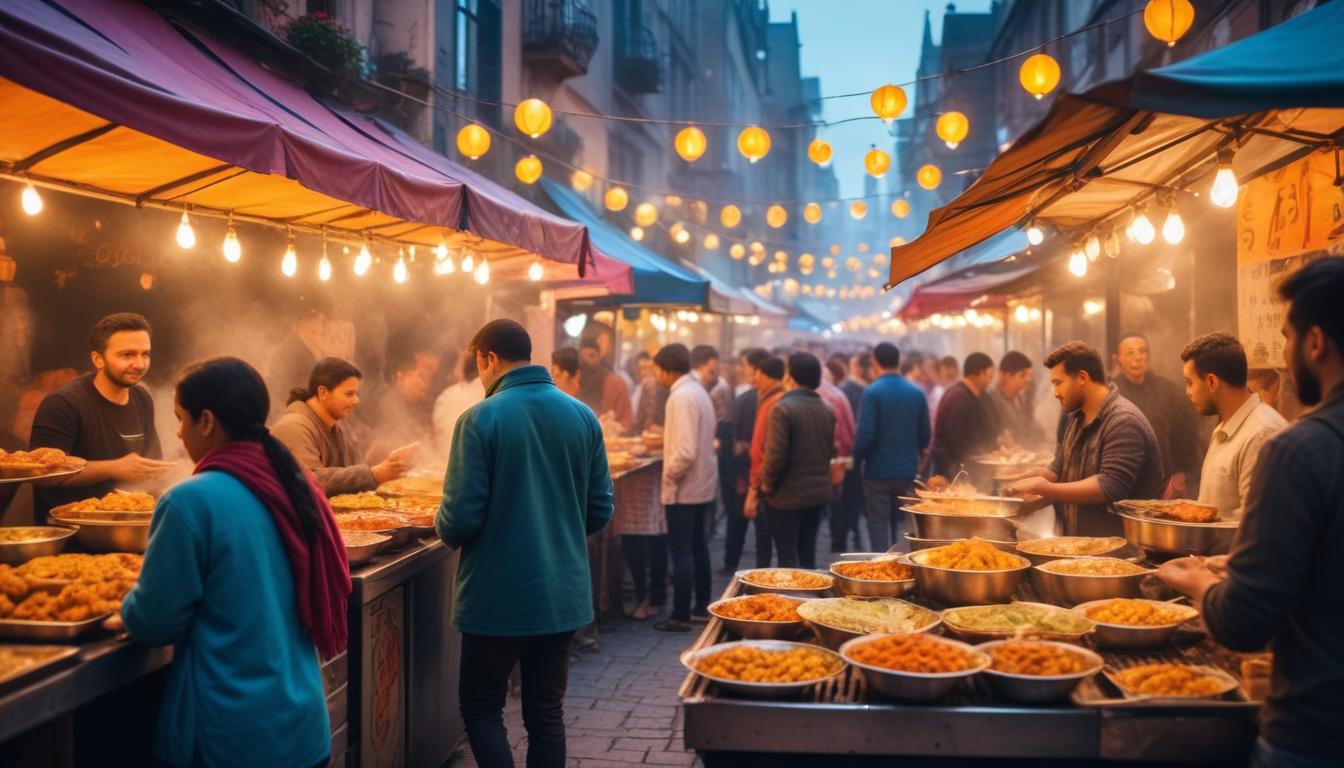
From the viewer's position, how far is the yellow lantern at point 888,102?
948 cm

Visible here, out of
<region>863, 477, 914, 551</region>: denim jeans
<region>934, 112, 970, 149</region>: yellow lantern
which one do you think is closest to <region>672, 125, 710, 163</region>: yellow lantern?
<region>934, 112, 970, 149</region>: yellow lantern

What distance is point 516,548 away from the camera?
4250mm

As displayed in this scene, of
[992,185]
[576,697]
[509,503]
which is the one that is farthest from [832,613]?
[576,697]

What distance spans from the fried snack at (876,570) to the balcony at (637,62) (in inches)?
759

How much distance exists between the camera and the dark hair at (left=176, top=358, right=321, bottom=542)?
317 cm

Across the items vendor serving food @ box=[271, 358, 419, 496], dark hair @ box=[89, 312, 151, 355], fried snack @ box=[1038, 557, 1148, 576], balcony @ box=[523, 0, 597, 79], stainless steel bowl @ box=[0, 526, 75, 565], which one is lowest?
fried snack @ box=[1038, 557, 1148, 576]

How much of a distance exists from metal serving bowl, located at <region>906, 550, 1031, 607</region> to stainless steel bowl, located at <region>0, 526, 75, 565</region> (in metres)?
3.83

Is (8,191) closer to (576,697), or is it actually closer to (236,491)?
(236,491)

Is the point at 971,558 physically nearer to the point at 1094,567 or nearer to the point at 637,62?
the point at 1094,567

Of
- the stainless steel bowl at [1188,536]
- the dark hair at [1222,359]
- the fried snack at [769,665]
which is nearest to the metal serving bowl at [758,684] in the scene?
the fried snack at [769,665]

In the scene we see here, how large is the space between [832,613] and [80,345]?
593cm

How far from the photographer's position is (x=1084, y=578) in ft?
13.7

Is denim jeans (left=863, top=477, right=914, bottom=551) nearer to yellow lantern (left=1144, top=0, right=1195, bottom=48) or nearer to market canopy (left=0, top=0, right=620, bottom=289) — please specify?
market canopy (left=0, top=0, right=620, bottom=289)

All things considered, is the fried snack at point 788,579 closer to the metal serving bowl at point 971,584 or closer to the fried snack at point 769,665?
the metal serving bowl at point 971,584
